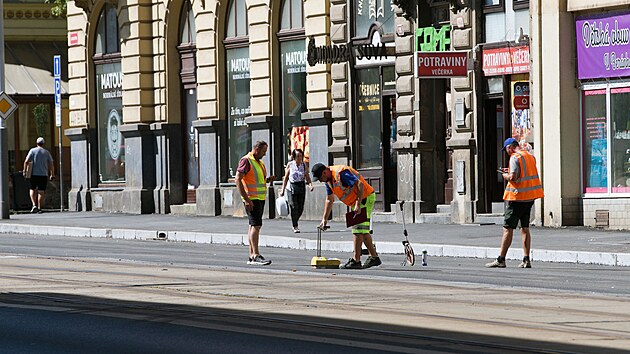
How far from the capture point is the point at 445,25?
29.8 m

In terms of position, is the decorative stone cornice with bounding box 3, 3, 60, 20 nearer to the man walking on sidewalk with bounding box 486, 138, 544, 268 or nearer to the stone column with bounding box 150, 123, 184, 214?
the stone column with bounding box 150, 123, 184, 214

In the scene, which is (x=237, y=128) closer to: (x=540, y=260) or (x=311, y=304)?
(x=540, y=260)

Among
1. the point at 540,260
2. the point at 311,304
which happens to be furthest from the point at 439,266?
the point at 311,304

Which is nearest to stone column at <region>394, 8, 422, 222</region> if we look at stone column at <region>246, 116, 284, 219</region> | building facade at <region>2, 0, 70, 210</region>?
stone column at <region>246, 116, 284, 219</region>

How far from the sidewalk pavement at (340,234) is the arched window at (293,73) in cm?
178

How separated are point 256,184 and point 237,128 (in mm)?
13905

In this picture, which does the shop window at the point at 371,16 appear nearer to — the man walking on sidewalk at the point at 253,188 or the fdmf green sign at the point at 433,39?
the fdmf green sign at the point at 433,39

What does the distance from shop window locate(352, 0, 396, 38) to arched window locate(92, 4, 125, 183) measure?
9.03 meters

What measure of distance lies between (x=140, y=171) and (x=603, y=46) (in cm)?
1420

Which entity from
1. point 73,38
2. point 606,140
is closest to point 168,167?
point 73,38

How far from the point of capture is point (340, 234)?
28.2 meters

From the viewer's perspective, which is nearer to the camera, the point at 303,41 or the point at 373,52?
the point at 373,52

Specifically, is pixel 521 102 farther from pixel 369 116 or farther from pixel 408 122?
pixel 369 116

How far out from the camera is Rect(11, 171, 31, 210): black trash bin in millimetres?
40375
